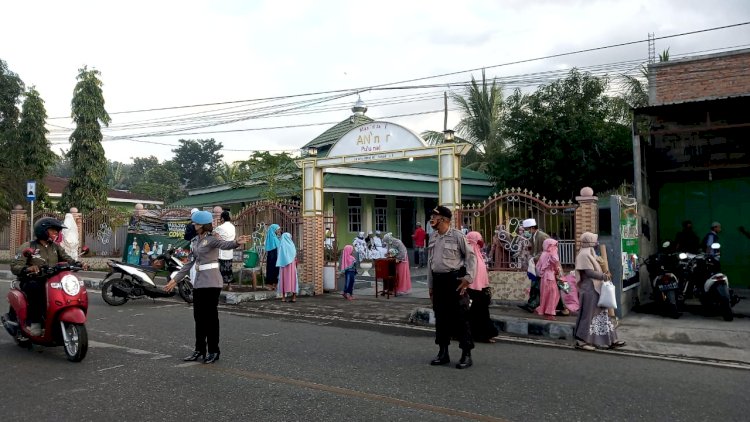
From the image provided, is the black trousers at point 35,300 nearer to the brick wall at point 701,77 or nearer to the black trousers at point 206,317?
the black trousers at point 206,317

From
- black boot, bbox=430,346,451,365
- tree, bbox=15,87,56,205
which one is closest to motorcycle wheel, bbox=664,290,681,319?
black boot, bbox=430,346,451,365

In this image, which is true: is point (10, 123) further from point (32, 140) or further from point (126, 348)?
point (126, 348)

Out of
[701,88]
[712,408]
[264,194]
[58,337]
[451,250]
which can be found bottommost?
[712,408]

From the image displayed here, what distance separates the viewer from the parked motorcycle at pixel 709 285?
9953 millimetres

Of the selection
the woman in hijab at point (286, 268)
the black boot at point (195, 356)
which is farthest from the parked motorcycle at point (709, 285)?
the black boot at point (195, 356)

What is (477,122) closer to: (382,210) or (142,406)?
(382,210)

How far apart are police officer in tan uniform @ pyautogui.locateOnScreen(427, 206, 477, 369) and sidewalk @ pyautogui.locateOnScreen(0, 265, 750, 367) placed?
2.69 meters

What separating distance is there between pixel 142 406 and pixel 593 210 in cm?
822

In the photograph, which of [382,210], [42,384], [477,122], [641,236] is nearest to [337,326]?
[42,384]

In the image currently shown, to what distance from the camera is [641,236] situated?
12.4 meters

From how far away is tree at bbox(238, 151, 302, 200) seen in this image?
2095cm

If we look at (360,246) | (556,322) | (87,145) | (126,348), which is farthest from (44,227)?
(87,145)

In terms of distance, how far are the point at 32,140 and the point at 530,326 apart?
26.5 meters

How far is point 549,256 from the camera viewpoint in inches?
402
